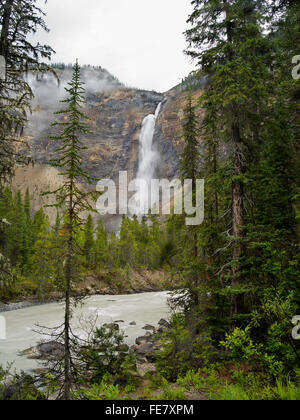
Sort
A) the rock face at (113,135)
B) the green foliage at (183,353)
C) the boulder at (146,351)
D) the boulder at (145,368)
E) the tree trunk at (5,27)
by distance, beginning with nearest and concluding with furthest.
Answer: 1. the tree trunk at (5,27)
2. the green foliage at (183,353)
3. the boulder at (145,368)
4. the boulder at (146,351)
5. the rock face at (113,135)

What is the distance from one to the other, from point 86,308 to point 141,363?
59.9ft

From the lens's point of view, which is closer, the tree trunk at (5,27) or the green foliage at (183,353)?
the tree trunk at (5,27)

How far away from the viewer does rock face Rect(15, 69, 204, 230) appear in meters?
125

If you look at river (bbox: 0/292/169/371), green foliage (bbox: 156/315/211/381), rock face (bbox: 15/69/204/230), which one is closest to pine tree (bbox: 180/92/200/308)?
river (bbox: 0/292/169/371)

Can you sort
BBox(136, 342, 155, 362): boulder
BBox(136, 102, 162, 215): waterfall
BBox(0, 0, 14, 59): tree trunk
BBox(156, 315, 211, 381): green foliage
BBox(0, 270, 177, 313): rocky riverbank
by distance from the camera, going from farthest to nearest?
BBox(136, 102, 162, 215): waterfall, BBox(0, 270, 177, 313): rocky riverbank, BBox(136, 342, 155, 362): boulder, BBox(156, 315, 211, 381): green foliage, BBox(0, 0, 14, 59): tree trunk

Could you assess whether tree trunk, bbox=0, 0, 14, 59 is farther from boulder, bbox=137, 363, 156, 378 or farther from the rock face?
the rock face

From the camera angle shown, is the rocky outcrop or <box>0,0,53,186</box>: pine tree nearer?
<box>0,0,53,186</box>: pine tree

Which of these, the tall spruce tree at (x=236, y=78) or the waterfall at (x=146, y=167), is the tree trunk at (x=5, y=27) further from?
the waterfall at (x=146, y=167)

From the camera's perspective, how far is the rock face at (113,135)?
4911 inches

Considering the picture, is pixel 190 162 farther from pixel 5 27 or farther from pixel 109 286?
pixel 109 286

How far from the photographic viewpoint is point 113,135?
552ft

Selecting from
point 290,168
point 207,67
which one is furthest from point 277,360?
point 207,67

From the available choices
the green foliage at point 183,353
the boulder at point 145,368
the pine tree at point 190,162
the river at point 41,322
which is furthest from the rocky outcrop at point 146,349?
the pine tree at point 190,162

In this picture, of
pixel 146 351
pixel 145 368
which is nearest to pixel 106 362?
pixel 145 368
